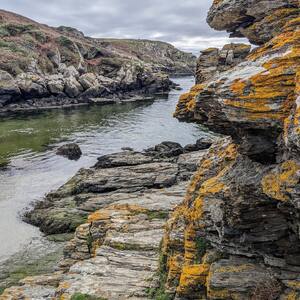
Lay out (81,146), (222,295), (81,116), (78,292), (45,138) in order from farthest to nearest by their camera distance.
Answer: (81,116), (45,138), (81,146), (78,292), (222,295)

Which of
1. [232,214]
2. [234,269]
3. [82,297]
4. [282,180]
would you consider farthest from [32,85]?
[282,180]

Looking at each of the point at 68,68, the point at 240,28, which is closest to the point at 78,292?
the point at 240,28

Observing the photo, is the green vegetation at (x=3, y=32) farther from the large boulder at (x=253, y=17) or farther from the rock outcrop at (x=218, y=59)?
the large boulder at (x=253, y=17)

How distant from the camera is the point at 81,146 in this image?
212 ft

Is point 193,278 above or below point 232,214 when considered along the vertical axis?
below

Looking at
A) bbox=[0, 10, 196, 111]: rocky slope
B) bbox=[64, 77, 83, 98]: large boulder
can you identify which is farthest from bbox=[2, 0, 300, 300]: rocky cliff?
bbox=[64, 77, 83, 98]: large boulder

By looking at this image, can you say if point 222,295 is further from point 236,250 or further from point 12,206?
point 12,206

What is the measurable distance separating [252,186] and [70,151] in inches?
1925

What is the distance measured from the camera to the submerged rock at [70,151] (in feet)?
193

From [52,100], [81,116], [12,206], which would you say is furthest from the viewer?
[52,100]

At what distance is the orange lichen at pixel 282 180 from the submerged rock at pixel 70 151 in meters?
48.3

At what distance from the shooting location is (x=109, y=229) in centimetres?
2344

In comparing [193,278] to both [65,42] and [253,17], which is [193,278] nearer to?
[253,17]

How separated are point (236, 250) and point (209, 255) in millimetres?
1457
